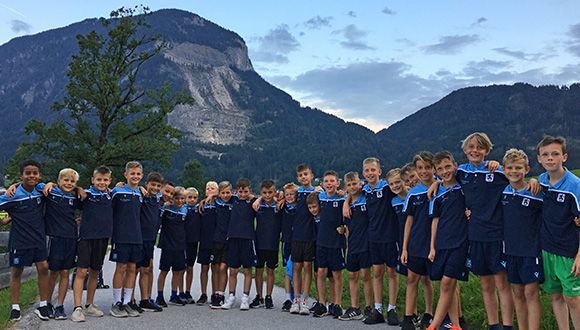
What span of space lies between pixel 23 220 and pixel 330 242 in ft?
14.7

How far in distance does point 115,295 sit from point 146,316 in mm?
616

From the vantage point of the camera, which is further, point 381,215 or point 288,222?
point 288,222

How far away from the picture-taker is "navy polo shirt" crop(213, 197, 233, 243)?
8.70m

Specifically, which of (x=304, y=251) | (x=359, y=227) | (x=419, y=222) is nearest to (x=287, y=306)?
(x=304, y=251)

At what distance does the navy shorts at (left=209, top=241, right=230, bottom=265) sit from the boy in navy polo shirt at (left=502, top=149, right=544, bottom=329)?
484cm

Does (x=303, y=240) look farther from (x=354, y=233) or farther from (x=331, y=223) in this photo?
(x=354, y=233)

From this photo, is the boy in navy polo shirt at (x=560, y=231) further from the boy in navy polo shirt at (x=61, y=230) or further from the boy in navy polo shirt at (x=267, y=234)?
the boy in navy polo shirt at (x=61, y=230)

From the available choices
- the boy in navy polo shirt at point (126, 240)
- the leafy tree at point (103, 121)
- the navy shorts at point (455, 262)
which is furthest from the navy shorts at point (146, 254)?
the leafy tree at point (103, 121)

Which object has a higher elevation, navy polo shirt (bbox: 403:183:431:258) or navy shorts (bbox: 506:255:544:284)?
navy polo shirt (bbox: 403:183:431:258)

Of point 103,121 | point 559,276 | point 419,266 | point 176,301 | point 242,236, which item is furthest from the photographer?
point 103,121

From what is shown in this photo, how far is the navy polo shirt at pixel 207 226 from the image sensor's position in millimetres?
8938

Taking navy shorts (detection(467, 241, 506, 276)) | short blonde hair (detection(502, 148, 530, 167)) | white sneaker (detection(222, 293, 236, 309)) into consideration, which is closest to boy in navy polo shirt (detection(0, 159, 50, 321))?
white sneaker (detection(222, 293, 236, 309))

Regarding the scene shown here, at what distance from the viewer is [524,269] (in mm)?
5102

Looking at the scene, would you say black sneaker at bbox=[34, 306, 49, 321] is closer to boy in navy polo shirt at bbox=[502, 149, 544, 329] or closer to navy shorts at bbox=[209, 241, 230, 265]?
navy shorts at bbox=[209, 241, 230, 265]
